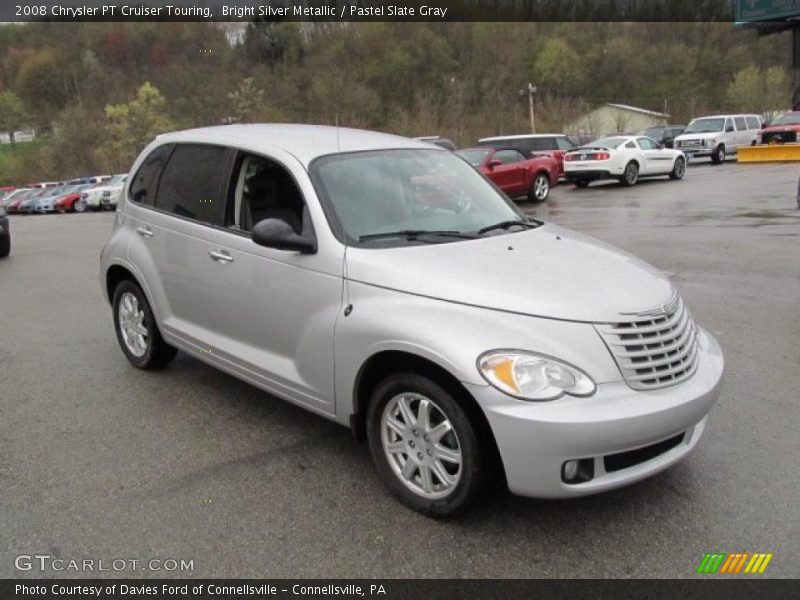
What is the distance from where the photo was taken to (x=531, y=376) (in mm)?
3053

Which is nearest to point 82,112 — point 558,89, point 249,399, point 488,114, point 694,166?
point 488,114

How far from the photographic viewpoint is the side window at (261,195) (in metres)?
4.19

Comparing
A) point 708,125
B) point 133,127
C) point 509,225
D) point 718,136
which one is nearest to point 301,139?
point 509,225

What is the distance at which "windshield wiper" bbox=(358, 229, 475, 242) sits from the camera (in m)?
3.87

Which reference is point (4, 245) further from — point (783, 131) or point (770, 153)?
point (783, 131)

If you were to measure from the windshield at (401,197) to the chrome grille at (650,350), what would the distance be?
3.70 ft

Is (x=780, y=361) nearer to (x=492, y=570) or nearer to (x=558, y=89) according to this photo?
(x=492, y=570)

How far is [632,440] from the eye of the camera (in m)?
3.05

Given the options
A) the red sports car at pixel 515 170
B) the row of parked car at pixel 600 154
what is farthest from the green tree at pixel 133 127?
the red sports car at pixel 515 170

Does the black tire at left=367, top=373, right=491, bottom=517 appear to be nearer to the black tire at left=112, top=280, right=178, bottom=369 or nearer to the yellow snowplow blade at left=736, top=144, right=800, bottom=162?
the black tire at left=112, top=280, right=178, bottom=369

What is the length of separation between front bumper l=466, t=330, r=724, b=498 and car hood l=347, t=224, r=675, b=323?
1.25 feet

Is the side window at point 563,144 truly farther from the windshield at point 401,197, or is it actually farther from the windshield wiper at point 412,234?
the windshield wiper at point 412,234

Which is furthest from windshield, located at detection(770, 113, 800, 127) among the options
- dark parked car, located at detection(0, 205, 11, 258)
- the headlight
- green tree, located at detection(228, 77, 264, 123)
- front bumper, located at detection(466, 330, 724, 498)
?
green tree, located at detection(228, 77, 264, 123)
